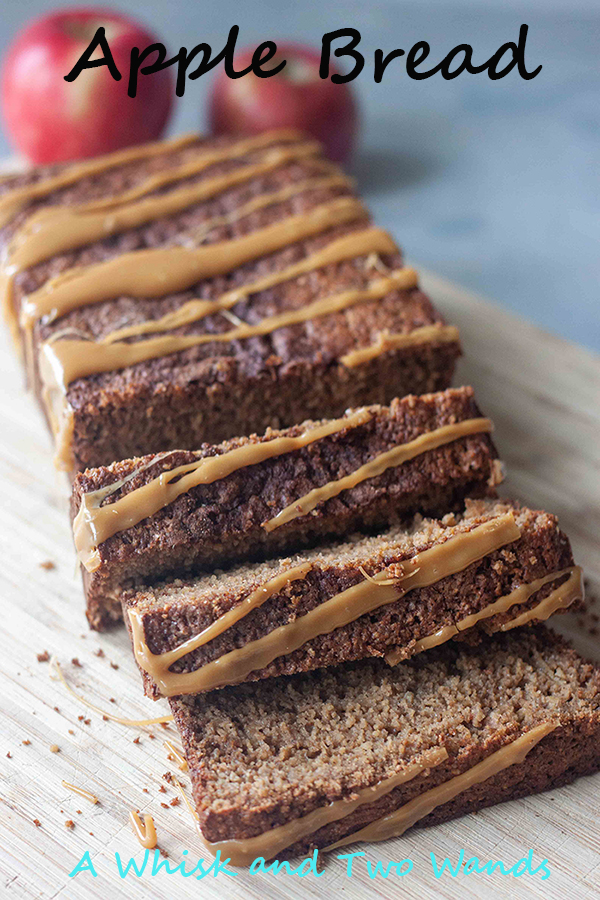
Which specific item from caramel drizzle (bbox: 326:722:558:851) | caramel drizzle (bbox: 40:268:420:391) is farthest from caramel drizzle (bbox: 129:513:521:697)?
caramel drizzle (bbox: 40:268:420:391)

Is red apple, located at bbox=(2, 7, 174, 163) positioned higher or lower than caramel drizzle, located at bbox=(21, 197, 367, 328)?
higher

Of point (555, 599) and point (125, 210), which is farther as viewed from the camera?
point (125, 210)

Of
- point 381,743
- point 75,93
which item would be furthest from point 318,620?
point 75,93

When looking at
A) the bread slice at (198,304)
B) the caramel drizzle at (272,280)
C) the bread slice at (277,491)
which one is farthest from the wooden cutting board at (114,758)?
the caramel drizzle at (272,280)

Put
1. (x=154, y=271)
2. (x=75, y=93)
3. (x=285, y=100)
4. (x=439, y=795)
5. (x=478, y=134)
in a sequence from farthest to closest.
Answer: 1. (x=478, y=134)
2. (x=285, y=100)
3. (x=75, y=93)
4. (x=154, y=271)
5. (x=439, y=795)

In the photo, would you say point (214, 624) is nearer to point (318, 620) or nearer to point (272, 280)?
point (318, 620)

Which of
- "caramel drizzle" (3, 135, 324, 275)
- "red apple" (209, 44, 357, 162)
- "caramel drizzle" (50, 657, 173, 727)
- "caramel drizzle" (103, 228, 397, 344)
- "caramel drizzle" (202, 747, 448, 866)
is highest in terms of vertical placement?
"red apple" (209, 44, 357, 162)

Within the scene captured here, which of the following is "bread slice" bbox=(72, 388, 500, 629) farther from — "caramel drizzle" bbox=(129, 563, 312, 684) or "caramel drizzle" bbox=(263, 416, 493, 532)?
"caramel drizzle" bbox=(129, 563, 312, 684)
